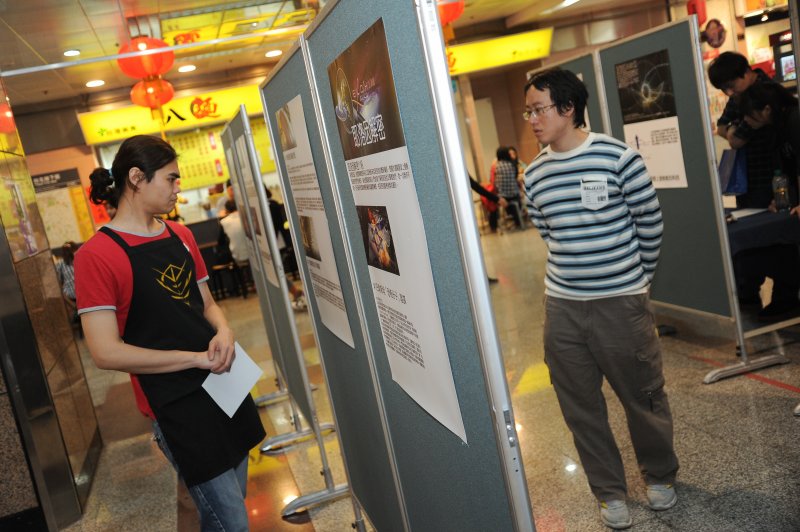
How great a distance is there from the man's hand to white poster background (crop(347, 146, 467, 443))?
20.5 inches

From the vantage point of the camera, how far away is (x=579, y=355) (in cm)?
258

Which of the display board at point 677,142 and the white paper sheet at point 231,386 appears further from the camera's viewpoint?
the display board at point 677,142

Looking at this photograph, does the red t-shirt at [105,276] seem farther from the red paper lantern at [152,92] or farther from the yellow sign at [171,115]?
the yellow sign at [171,115]

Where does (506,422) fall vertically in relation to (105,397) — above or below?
above

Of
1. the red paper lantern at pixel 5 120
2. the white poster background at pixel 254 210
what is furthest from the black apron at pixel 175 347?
the red paper lantern at pixel 5 120

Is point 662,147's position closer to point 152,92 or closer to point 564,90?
point 564,90

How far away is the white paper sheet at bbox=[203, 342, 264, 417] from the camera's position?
2061mm

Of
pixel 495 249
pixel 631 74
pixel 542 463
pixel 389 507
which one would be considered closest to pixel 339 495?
pixel 542 463

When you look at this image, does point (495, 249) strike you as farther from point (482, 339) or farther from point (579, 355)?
point (482, 339)

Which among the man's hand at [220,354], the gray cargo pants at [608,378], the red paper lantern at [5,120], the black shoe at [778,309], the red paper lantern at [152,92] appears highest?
the red paper lantern at [152,92]

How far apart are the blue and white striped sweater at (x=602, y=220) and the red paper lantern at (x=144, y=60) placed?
6219 millimetres

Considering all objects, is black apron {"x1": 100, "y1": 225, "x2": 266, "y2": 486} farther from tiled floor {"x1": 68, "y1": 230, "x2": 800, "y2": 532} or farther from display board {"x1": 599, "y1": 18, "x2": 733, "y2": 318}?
display board {"x1": 599, "y1": 18, "x2": 733, "y2": 318}

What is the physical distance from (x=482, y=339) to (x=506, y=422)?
0.16m

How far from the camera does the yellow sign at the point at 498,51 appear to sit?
1273cm
